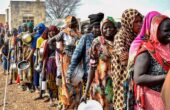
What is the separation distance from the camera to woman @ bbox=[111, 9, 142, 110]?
3.92m

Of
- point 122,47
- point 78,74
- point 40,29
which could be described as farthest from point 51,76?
point 122,47

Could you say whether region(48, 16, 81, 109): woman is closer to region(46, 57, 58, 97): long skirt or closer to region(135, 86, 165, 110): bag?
region(46, 57, 58, 97): long skirt

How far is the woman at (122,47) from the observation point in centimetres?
392

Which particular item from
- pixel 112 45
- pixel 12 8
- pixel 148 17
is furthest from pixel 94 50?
pixel 12 8

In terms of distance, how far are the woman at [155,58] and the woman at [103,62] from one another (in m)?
1.28

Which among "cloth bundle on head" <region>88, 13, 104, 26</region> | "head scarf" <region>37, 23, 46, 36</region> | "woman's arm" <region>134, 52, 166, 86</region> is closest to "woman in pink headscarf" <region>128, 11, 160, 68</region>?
"woman's arm" <region>134, 52, 166, 86</region>

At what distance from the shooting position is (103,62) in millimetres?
4648

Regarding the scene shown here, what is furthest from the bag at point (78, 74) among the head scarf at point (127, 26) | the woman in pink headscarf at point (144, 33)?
the woman in pink headscarf at point (144, 33)

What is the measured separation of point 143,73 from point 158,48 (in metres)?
0.24

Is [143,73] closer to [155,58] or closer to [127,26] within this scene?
[155,58]

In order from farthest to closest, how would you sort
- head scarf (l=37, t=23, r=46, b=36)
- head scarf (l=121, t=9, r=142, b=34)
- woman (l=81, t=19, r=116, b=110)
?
head scarf (l=37, t=23, r=46, b=36), woman (l=81, t=19, r=116, b=110), head scarf (l=121, t=9, r=142, b=34)

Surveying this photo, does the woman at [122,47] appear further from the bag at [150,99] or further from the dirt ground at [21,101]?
the dirt ground at [21,101]

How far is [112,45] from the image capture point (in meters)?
4.59

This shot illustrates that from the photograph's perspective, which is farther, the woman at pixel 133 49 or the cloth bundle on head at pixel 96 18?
the cloth bundle on head at pixel 96 18
